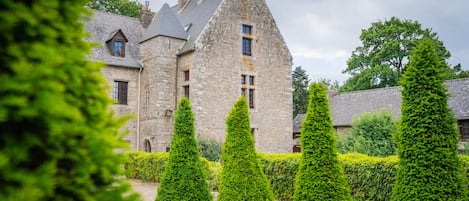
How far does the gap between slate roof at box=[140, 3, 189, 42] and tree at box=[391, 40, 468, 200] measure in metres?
16.3

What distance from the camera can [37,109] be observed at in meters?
1.62

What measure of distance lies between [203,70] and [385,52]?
2396 cm

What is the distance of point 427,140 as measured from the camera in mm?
6695

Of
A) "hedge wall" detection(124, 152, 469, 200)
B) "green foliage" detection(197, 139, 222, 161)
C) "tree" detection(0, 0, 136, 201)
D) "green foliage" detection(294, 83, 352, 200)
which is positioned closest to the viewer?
"tree" detection(0, 0, 136, 201)

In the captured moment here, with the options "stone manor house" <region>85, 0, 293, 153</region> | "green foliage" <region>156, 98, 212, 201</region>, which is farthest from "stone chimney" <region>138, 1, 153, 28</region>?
"green foliage" <region>156, 98, 212, 201</region>

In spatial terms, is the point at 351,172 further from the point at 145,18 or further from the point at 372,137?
the point at 145,18

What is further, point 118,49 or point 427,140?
point 118,49

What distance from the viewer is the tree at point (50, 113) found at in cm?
162

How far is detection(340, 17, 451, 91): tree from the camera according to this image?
125ft

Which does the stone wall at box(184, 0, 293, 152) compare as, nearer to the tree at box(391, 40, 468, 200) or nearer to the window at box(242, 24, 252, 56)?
the window at box(242, 24, 252, 56)

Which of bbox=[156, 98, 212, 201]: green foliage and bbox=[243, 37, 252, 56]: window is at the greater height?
bbox=[243, 37, 252, 56]: window

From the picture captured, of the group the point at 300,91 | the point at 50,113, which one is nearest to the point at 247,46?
the point at 300,91

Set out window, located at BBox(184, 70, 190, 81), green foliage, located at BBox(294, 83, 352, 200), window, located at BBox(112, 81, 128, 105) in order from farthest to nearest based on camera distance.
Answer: window, located at BBox(112, 81, 128, 105) < window, located at BBox(184, 70, 190, 81) < green foliage, located at BBox(294, 83, 352, 200)

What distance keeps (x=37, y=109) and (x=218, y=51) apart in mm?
20183
